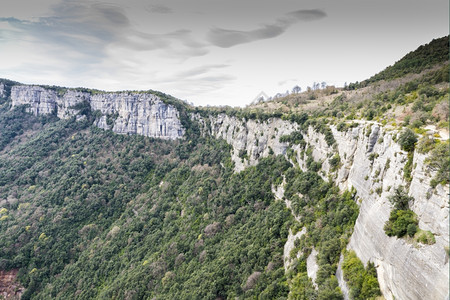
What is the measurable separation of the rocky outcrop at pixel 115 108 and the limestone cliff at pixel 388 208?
87.7 meters

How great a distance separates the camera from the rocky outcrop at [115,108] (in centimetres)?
11219

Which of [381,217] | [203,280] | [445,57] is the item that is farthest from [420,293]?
[445,57]

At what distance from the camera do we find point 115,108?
123125mm

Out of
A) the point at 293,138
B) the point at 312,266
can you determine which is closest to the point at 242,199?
Result: the point at 293,138

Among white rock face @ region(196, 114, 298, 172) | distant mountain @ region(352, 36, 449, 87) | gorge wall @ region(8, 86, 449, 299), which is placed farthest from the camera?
white rock face @ region(196, 114, 298, 172)

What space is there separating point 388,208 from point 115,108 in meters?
130

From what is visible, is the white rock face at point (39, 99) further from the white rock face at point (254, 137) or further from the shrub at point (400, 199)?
the shrub at point (400, 199)

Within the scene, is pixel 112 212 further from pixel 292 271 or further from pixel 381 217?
pixel 381 217

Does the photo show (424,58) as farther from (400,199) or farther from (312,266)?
(312,266)

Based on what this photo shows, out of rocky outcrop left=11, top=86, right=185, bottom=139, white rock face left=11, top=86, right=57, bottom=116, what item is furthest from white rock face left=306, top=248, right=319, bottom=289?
white rock face left=11, top=86, right=57, bottom=116

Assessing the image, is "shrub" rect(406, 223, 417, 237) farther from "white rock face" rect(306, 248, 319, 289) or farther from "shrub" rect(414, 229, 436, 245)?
"white rock face" rect(306, 248, 319, 289)

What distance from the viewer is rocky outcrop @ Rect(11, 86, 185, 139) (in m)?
112

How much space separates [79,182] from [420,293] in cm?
10347

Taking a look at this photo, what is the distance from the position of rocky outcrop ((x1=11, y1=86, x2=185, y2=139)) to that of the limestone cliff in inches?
3454
